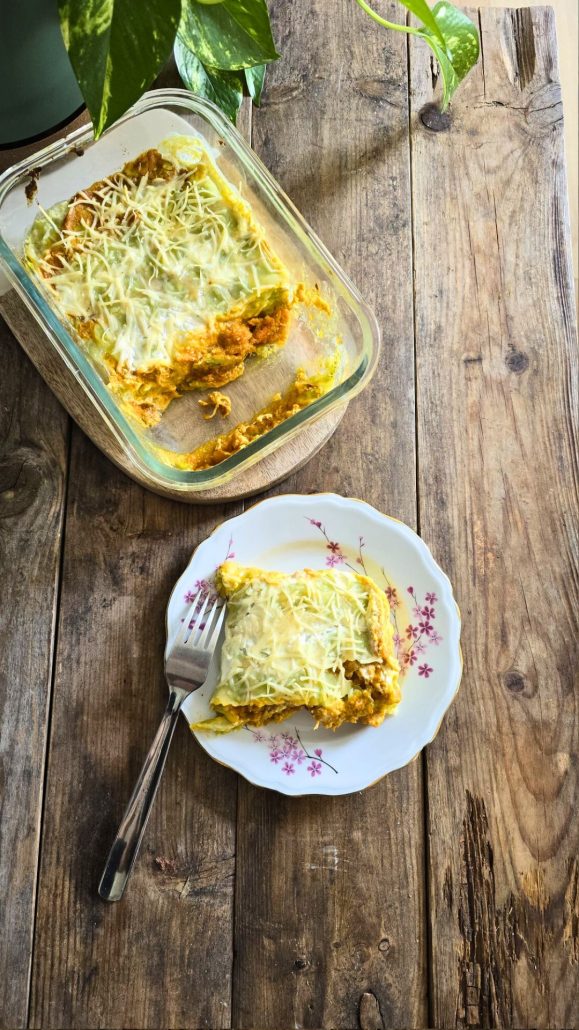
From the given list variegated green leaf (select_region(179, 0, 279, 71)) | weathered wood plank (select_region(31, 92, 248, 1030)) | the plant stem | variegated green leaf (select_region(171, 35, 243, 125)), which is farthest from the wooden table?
variegated green leaf (select_region(179, 0, 279, 71))

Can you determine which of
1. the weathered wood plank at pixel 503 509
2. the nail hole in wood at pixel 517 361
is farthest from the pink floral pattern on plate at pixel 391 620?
the nail hole in wood at pixel 517 361

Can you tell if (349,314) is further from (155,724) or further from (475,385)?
(155,724)

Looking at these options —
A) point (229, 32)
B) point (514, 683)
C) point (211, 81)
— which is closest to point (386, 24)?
point (229, 32)

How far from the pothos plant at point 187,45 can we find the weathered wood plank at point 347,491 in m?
0.13

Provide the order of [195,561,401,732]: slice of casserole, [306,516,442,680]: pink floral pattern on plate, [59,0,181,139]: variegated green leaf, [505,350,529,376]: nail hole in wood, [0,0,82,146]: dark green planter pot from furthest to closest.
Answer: [505,350,529,376]: nail hole in wood
[306,516,442,680]: pink floral pattern on plate
[195,561,401,732]: slice of casserole
[0,0,82,146]: dark green planter pot
[59,0,181,139]: variegated green leaf

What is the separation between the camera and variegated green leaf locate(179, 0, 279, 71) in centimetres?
142

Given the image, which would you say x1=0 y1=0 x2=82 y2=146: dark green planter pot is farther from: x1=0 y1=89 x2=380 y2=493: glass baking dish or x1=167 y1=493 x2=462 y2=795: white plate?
x1=167 y1=493 x2=462 y2=795: white plate

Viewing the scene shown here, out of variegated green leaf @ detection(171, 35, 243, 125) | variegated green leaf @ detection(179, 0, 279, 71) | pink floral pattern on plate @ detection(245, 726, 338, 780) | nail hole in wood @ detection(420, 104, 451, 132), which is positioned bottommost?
pink floral pattern on plate @ detection(245, 726, 338, 780)

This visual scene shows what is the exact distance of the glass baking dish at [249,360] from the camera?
1571mm

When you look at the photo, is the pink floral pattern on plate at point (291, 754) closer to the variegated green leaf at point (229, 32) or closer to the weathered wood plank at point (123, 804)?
the weathered wood plank at point (123, 804)

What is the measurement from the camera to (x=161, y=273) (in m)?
1.66

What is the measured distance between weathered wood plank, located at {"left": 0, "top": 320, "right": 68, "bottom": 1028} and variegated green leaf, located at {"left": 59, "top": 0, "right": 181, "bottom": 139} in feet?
2.18

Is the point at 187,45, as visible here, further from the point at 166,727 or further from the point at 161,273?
the point at 166,727

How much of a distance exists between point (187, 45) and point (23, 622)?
3.44ft
